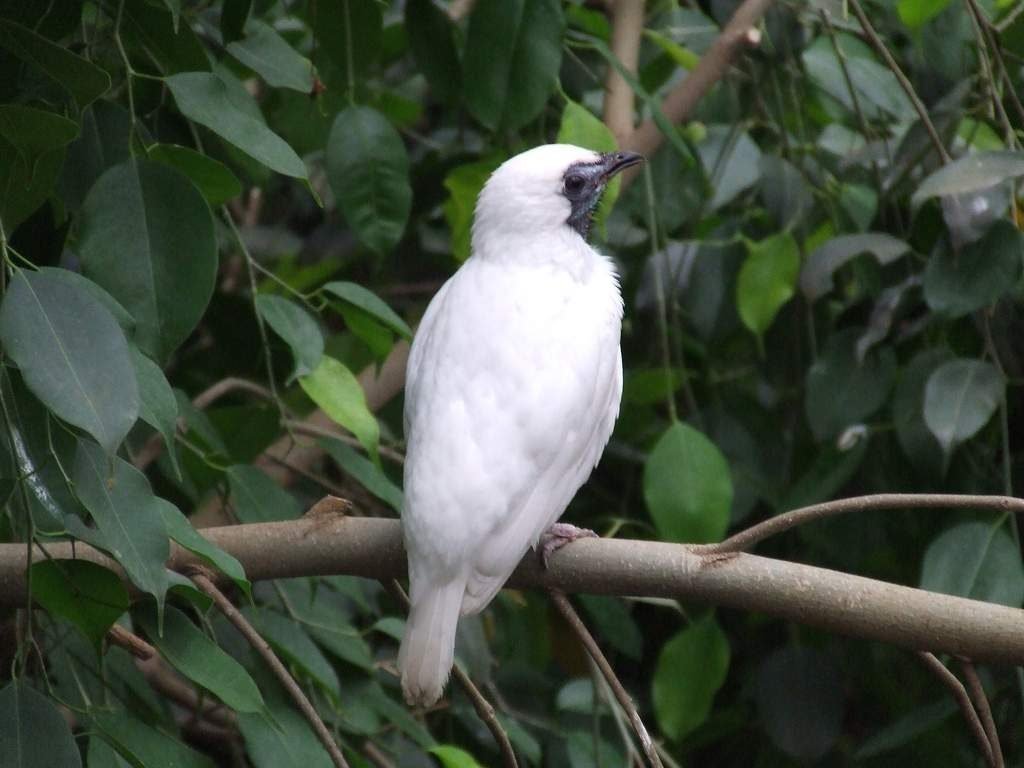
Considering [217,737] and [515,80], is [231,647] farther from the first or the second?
[515,80]

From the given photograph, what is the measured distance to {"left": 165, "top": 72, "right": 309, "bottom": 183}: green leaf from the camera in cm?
182

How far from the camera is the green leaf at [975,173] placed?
94.0 inches

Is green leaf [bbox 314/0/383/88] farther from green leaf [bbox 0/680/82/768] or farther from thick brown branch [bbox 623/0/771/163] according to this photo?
green leaf [bbox 0/680/82/768]

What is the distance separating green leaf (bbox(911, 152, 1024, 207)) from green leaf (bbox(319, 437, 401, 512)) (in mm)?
1003

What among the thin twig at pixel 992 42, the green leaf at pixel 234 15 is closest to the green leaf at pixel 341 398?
the green leaf at pixel 234 15

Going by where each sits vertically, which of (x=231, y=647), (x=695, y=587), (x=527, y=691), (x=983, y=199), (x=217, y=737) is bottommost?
(x=527, y=691)

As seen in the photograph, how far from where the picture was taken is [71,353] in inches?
60.5

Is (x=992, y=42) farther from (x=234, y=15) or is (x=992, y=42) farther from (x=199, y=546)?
(x=199, y=546)

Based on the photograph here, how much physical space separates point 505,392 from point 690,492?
0.53 meters

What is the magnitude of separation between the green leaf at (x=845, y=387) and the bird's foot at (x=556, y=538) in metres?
0.82

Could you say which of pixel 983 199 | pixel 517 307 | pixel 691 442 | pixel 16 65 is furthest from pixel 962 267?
pixel 16 65

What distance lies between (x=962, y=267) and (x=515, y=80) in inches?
33.2

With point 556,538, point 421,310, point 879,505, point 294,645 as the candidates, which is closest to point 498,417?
point 556,538

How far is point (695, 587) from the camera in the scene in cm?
182
